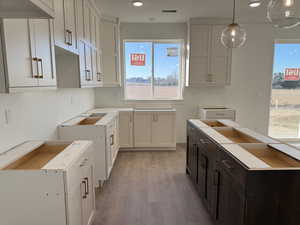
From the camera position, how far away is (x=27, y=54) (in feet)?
5.06

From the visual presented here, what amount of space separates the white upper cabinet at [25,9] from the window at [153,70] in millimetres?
3818

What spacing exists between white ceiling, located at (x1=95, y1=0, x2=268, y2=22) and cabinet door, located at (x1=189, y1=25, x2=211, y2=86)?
0.32m

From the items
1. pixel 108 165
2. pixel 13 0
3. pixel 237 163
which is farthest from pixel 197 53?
pixel 13 0

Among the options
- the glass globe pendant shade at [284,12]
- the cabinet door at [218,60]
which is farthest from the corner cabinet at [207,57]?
the glass globe pendant shade at [284,12]

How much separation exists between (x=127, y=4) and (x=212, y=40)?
6.46ft

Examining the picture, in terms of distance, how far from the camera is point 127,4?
364 centimetres

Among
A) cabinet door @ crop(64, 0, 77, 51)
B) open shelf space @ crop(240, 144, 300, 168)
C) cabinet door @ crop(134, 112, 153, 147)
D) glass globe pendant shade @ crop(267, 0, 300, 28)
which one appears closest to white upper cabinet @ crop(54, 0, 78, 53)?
cabinet door @ crop(64, 0, 77, 51)

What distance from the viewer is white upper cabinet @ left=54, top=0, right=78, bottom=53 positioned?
6.73ft

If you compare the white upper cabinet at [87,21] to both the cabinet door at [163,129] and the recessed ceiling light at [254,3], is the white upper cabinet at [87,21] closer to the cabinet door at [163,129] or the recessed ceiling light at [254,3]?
the cabinet door at [163,129]

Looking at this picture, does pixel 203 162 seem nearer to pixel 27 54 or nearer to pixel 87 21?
pixel 27 54

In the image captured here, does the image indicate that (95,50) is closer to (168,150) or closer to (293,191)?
(168,150)

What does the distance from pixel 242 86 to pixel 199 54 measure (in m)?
1.36

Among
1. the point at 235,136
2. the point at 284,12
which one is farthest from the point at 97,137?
the point at 284,12

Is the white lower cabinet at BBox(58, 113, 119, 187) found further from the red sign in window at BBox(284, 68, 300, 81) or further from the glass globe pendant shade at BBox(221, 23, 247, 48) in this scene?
the red sign in window at BBox(284, 68, 300, 81)
